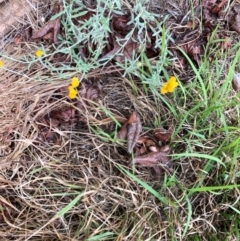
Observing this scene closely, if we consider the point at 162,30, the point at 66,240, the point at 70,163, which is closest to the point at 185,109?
the point at 162,30

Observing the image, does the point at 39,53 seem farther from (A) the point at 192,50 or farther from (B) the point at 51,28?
(A) the point at 192,50

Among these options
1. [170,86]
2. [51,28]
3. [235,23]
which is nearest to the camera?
[170,86]

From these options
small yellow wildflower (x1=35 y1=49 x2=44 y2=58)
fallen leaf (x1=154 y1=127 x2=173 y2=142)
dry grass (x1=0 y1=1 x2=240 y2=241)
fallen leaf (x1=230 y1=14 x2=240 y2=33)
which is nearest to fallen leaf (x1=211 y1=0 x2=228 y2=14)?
fallen leaf (x1=230 y1=14 x2=240 y2=33)

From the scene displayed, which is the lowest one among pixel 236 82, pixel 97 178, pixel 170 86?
pixel 236 82

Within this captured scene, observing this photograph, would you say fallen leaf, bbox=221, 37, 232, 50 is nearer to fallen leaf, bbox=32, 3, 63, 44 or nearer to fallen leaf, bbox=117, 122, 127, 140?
fallen leaf, bbox=117, 122, 127, 140

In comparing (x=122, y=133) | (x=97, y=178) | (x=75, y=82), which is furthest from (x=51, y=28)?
(x=97, y=178)

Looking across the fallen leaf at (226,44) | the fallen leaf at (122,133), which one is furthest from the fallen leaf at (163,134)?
the fallen leaf at (226,44)
